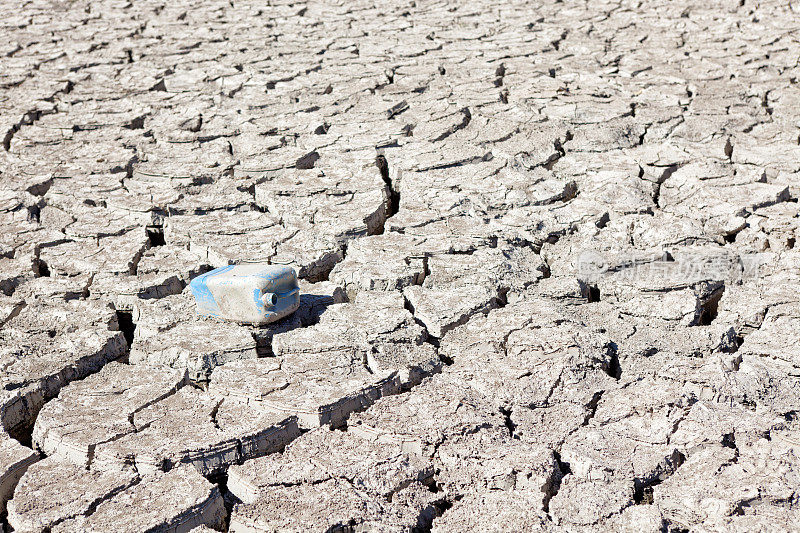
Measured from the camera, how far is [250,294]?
276 cm

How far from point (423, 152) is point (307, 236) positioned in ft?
3.51

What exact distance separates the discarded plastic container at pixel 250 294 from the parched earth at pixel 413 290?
0.08 metres

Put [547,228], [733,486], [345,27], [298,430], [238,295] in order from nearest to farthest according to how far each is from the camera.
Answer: [733,486] → [298,430] → [238,295] → [547,228] → [345,27]

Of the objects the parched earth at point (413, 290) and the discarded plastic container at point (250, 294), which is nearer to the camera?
the parched earth at point (413, 290)

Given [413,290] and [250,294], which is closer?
[250,294]

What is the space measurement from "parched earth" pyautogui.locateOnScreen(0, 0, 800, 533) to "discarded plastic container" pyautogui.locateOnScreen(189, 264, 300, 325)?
0.08 meters

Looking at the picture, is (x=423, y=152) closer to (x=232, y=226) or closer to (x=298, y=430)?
(x=232, y=226)

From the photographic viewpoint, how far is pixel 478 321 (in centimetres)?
288

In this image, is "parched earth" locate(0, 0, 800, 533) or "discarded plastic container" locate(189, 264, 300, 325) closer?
"parched earth" locate(0, 0, 800, 533)

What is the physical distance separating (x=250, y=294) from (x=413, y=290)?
657 mm

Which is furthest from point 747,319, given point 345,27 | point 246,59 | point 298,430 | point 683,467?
point 345,27

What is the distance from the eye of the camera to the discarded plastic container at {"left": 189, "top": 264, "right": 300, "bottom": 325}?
2.76 metres

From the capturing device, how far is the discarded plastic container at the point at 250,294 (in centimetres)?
276

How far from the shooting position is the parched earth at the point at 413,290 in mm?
2086
